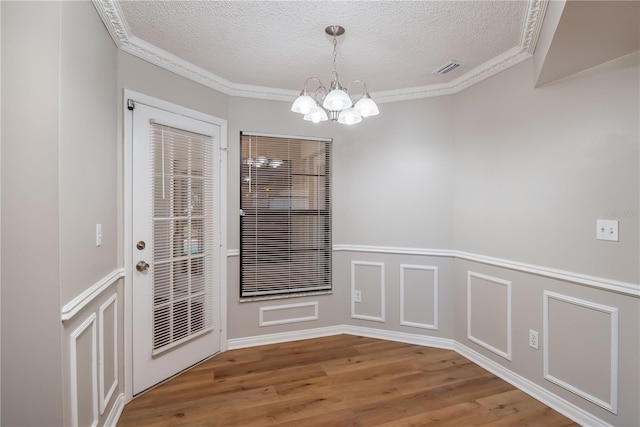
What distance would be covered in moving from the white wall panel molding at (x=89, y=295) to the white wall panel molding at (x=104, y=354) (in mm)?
121

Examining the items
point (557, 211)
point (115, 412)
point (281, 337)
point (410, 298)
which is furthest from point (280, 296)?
point (557, 211)

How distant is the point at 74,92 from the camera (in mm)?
1498

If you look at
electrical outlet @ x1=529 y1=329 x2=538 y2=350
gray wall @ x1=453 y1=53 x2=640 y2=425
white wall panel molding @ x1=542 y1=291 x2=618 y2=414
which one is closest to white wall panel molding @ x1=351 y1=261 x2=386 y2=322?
gray wall @ x1=453 y1=53 x2=640 y2=425

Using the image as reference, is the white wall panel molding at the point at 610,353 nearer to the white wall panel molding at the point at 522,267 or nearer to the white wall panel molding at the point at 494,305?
the white wall panel molding at the point at 522,267

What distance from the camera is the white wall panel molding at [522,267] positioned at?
1.86 m

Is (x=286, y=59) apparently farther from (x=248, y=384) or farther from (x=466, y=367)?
(x=466, y=367)

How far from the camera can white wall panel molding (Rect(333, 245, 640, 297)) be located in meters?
1.86

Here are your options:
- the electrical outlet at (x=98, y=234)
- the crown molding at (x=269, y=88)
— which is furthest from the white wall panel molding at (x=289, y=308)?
the crown molding at (x=269, y=88)

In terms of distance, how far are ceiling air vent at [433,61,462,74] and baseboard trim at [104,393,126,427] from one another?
3.47m

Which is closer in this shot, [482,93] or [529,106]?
[529,106]

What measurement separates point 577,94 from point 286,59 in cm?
207

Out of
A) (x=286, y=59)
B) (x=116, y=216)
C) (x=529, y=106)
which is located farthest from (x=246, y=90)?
(x=529, y=106)

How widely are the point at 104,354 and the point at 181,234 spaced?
0.99 m

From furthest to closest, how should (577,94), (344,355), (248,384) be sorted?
(344,355) → (248,384) → (577,94)
